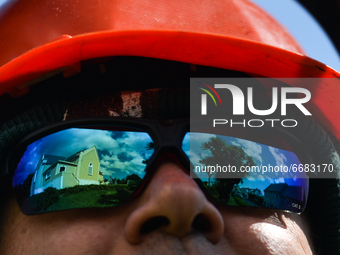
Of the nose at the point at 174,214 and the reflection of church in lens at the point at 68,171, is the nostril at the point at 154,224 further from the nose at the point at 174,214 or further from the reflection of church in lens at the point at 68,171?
the reflection of church in lens at the point at 68,171

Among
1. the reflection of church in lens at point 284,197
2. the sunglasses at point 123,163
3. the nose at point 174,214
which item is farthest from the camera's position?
the reflection of church in lens at point 284,197

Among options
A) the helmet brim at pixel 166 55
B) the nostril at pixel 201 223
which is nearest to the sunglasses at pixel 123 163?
the nostril at pixel 201 223

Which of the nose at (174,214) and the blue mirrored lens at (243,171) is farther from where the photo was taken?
the blue mirrored lens at (243,171)

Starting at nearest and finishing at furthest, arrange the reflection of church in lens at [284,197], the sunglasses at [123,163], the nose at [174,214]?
the nose at [174,214], the sunglasses at [123,163], the reflection of church in lens at [284,197]

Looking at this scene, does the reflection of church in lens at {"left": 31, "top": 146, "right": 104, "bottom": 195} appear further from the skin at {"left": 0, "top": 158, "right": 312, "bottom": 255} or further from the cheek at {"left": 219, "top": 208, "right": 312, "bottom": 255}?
the cheek at {"left": 219, "top": 208, "right": 312, "bottom": 255}

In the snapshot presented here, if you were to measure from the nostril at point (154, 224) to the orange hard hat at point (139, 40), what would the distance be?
649mm

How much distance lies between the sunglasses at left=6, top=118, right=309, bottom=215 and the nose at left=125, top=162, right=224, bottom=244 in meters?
0.10

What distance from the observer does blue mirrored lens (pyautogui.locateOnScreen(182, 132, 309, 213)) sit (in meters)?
1.03

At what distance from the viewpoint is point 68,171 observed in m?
0.96

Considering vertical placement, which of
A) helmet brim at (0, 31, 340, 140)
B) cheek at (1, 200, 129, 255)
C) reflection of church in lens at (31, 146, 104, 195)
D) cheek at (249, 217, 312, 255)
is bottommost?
cheek at (249, 217, 312, 255)

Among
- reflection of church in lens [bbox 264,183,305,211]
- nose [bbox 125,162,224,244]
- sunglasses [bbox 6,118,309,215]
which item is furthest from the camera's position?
reflection of church in lens [bbox 264,183,305,211]

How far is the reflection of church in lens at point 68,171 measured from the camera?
37.7 inches

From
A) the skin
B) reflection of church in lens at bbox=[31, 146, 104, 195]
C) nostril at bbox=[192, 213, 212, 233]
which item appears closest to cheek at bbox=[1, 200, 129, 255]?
the skin

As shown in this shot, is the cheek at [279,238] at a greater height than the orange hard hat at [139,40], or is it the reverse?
the orange hard hat at [139,40]
